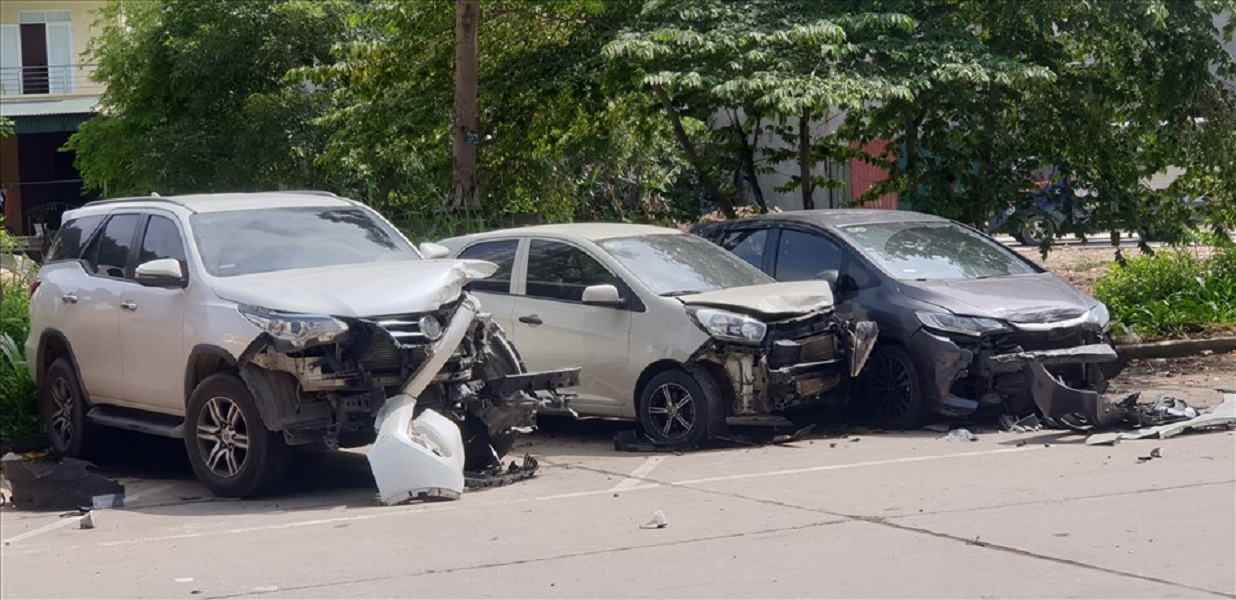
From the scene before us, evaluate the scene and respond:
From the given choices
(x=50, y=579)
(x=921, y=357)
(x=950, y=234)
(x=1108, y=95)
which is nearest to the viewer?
(x=50, y=579)

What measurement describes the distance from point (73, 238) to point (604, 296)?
402cm

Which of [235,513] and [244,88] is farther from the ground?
[244,88]

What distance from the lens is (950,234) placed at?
495 inches

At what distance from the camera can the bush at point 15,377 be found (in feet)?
39.0

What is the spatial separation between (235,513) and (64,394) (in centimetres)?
282

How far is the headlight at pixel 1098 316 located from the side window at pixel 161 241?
650 cm

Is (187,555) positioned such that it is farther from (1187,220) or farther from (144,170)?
(144,170)

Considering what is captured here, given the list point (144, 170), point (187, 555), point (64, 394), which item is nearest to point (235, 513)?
point (187, 555)

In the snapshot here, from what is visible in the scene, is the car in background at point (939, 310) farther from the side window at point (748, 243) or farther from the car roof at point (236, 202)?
the car roof at point (236, 202)

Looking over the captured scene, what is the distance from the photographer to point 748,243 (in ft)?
41.9

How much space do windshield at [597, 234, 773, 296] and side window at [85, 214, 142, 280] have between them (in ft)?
11.1

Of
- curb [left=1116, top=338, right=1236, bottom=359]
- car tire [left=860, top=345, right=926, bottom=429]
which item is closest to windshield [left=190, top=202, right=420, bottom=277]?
car tire [left=860, top=345, right=926, bottom=429]

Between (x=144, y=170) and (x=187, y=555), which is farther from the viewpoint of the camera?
(x=144, y=170)

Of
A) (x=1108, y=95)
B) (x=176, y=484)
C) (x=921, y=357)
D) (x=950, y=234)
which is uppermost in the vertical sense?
(x=1108, y=95)
